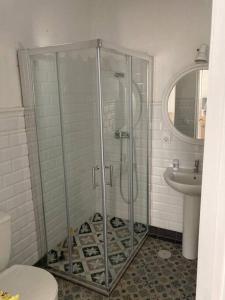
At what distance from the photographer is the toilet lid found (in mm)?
1472

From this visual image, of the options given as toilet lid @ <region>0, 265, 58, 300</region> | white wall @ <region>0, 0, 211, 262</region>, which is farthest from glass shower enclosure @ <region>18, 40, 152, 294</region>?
toilet lid @ <region>0, 265, 58, 300</region>

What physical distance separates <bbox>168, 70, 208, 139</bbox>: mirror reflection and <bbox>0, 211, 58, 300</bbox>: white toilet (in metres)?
1.71

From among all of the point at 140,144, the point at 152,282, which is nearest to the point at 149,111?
the point at 140,144

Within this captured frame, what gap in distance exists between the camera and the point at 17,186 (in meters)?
2.04

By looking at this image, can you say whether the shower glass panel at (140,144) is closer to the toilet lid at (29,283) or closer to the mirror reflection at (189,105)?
the mirror reflection at (189,105)

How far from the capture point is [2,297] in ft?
3.28

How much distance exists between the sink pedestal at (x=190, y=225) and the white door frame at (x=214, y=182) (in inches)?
70.1

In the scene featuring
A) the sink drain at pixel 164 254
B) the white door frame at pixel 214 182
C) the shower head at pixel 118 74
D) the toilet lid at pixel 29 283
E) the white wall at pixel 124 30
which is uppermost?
the white wall at pixel 124 30

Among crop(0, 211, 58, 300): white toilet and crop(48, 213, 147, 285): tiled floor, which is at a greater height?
crop(0, 211, 58, 300): white toilet

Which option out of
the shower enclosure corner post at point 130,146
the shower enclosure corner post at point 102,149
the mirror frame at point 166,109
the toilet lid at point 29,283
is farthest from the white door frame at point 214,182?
the mirror frame at point 166,109

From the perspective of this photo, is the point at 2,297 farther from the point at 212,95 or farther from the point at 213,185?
the point at 212,95

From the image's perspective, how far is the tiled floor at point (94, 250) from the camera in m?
2.19

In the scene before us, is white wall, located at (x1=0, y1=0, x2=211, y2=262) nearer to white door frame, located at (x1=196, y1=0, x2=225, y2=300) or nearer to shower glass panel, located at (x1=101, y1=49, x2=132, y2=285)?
shower glass panel, located at (x1=101, y1=49, x2=132, y2=285)

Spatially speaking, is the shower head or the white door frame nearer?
the white door frame
